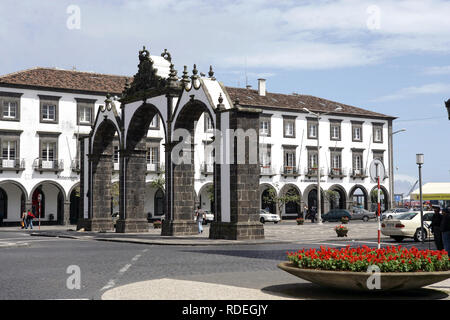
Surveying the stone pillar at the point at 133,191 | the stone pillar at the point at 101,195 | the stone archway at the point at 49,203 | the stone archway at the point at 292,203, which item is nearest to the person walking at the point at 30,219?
the stone archway at the point at 49,203

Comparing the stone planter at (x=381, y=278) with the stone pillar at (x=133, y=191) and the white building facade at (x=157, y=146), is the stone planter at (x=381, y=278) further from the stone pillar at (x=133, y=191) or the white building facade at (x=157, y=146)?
the white building facade at (x=157, y=146)

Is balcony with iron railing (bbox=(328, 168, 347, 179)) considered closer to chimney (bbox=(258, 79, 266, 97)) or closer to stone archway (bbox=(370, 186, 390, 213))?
stone archway (bbox=(370, 186, 390, 213))

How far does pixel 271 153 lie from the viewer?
61188mm

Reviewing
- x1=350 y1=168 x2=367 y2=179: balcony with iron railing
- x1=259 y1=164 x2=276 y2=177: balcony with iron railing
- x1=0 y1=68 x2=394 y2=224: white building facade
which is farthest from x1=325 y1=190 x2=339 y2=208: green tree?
x1=259 y1=164 x2=276 y2=177: balcony with iron railing

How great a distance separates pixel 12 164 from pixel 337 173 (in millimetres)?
32404

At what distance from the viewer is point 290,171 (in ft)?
204

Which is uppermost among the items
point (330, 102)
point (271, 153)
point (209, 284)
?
point (330, 102)

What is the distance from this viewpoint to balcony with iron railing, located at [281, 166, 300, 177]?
61625mm

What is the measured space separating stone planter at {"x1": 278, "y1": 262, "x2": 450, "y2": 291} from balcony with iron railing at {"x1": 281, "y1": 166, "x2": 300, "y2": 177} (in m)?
52.5

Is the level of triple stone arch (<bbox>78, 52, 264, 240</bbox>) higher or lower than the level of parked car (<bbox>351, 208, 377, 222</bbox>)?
higher

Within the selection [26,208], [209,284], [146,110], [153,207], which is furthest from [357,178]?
[209,284]

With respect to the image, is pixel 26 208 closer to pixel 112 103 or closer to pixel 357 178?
pixel 112 103

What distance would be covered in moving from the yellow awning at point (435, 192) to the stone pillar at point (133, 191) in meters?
23.1
